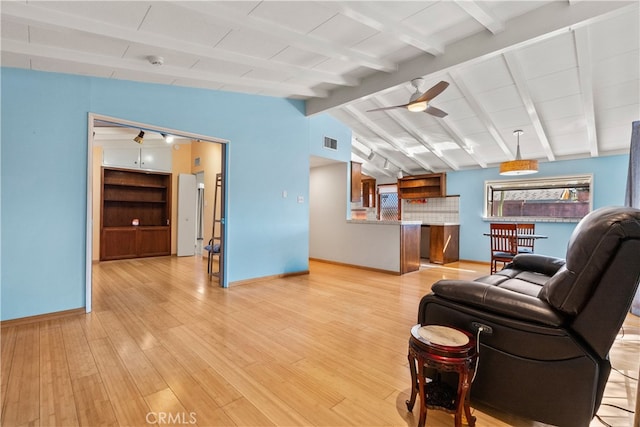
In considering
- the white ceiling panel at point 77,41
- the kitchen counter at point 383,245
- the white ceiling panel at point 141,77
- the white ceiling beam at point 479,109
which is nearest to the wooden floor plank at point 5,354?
the white ceiling panel at point 77,41

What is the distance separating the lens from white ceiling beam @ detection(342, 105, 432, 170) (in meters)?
5.58

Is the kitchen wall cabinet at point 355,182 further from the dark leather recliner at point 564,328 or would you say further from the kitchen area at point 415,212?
the dark leather recliner at point 564,328

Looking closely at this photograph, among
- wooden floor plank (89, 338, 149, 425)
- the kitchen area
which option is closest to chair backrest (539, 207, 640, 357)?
wooden floor plank (89, 338, 149, 425)

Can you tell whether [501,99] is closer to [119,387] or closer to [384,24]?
[384,24]

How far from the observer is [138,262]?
6.24m

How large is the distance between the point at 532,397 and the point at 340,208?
5125 millimetres

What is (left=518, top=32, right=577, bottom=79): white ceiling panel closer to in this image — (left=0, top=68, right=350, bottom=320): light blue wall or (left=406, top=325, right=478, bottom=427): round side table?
(left=406, top=325, right=478, bottom=427): round side table

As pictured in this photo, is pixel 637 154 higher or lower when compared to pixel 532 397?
higher

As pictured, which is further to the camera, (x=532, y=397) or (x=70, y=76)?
(x=70, y=76)

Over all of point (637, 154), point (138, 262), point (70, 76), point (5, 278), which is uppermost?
point (70, 76)

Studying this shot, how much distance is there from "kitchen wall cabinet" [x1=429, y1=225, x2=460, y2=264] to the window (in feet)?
3.28

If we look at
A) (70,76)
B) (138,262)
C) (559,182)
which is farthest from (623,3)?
(138,262)

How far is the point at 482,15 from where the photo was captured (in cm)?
270

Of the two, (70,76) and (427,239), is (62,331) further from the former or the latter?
(427,239)
